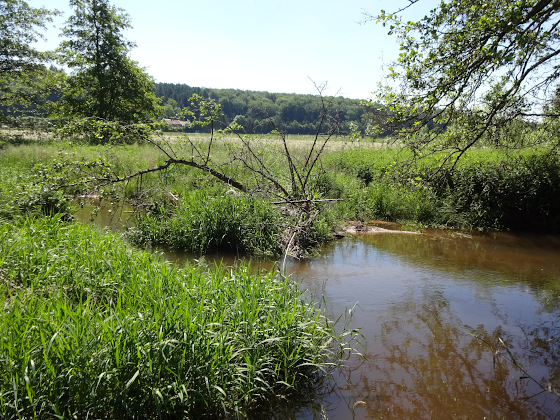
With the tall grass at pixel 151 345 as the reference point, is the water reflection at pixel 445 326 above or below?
below

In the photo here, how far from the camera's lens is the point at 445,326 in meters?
5.34

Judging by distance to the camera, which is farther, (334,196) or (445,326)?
(334,196)

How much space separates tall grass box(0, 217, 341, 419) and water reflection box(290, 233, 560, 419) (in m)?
0.64

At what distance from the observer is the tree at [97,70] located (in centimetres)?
2897

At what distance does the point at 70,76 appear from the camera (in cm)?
2928

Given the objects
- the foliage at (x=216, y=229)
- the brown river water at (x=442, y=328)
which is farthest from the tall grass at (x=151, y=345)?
the foliage at (x=216, y=229)

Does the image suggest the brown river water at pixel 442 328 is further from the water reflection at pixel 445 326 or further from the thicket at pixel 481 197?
the thicket at pixel 481 197

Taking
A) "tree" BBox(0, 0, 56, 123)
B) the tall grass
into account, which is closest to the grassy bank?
the tall grass

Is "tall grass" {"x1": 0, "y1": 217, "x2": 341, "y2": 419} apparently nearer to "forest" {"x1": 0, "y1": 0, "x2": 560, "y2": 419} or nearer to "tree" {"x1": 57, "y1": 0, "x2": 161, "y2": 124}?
"forest" {"x1": 0, "y1": 0, "x2": 560, "y2": 419}

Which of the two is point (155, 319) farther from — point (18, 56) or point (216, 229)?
point (18, 56)

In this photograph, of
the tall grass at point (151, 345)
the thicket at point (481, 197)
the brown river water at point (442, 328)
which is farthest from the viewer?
the thicket at point (481, 197)

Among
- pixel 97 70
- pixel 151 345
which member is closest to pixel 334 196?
pixel 151 345

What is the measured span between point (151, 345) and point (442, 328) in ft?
12.8

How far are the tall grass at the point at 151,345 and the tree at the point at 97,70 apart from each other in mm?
27079
